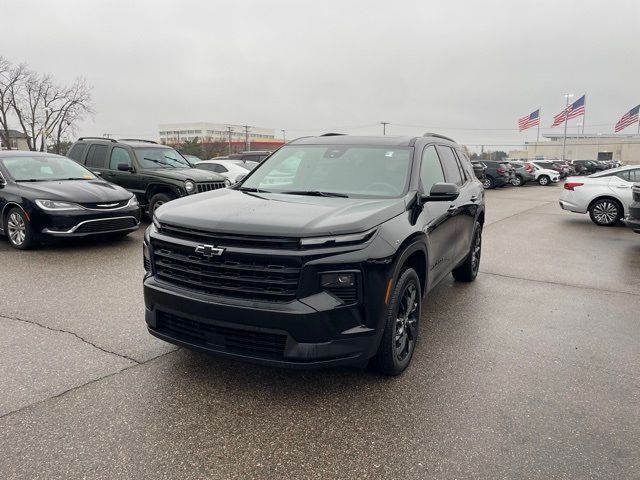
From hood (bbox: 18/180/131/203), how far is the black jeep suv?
14.5ft

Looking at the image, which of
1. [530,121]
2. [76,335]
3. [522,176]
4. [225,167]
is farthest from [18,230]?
[530,121]

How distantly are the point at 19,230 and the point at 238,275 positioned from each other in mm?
6265

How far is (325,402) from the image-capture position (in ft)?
10.7

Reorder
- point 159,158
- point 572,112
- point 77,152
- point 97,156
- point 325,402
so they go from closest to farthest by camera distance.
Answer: point 325,402 < point 159,158 < point 97,156 < point 77,152 < point 572,112

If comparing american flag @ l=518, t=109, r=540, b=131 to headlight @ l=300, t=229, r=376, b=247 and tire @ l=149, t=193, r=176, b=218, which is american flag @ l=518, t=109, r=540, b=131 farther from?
headlight @ l=300, t=229, r=376, b=247

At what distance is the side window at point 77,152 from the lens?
1131 centimetres

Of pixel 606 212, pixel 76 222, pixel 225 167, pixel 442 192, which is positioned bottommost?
pixel 606 212

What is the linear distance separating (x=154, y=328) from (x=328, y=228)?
1.47 metres

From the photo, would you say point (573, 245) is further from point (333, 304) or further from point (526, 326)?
point (333, 304)

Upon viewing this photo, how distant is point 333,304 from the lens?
9.74 ft

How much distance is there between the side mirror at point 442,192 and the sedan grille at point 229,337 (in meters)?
1.81

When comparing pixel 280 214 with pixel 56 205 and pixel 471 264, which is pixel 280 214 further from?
pixel 56 205

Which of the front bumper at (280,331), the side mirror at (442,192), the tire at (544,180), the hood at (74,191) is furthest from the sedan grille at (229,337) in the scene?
the tire at (544,180)

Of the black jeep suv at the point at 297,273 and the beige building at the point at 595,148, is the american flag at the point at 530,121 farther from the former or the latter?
the black jeep suv at the point at 297,273
